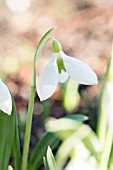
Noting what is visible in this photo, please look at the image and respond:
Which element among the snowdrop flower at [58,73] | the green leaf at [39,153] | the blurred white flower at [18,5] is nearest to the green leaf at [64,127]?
the green leaf at [39,153]

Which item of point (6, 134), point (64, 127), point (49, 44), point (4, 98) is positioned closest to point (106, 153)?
point (64, 127)

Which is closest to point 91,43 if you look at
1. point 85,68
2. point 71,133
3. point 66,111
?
point 66,111

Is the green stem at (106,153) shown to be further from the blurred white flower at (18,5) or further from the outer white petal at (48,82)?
the blurred white flower at (18,5)

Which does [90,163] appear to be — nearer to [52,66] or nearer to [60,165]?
[60,165]

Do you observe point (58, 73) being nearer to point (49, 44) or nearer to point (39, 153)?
point (39, 153)

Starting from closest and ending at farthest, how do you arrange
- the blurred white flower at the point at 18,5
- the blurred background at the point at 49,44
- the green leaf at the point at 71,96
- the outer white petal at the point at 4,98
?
the outer white petal at the point at 4,98, the green leaf at the point at 71,96, the blurred background at the point at 49,44, the blurred white flower at the point at 18,5

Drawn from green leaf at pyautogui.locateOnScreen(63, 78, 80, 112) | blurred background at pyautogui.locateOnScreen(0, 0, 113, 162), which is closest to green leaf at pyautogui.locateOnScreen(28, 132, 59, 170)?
green leaf at pyautogui.locateOnScreen(63, 78, 80, 112)

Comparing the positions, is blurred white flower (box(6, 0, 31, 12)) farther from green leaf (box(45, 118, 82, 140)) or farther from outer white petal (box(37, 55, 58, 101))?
outer white petal (box(37, 55, 58, 101))
